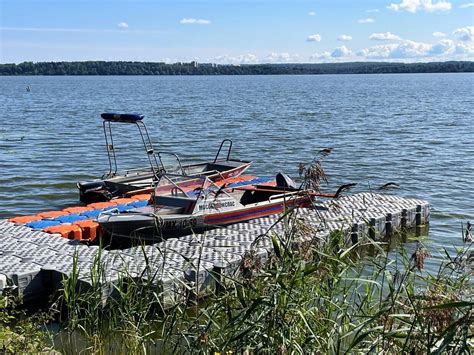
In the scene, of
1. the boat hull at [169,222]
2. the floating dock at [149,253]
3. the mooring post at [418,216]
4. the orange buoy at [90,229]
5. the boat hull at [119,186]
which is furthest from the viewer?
the boat hull at [119,186]

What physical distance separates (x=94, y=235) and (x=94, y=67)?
18095cm

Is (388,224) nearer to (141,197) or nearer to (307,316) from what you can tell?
(141,197)

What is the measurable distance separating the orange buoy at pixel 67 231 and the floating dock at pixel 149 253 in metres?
0.02

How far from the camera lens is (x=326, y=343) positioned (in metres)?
4.23

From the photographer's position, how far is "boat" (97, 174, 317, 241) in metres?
10.9

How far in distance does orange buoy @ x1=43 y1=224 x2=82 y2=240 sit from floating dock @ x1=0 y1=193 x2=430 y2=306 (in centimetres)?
2

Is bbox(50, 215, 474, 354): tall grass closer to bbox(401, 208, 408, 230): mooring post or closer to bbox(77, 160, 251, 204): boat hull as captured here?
bbox(401, 208, 408, 230): mooring post

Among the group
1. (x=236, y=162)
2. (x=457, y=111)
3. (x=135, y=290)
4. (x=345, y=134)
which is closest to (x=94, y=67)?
(x=457, y=111)

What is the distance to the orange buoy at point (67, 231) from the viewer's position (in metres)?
11.3

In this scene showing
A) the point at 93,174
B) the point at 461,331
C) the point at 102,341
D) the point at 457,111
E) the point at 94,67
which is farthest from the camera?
the point at 94,67

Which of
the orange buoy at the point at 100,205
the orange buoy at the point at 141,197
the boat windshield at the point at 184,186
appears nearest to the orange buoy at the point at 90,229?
the boat windshield at the point at 184,186

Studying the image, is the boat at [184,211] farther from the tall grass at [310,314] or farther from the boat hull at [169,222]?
the tall grass at [310,314]

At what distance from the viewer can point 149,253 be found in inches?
382

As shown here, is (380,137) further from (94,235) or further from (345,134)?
(94,235)
